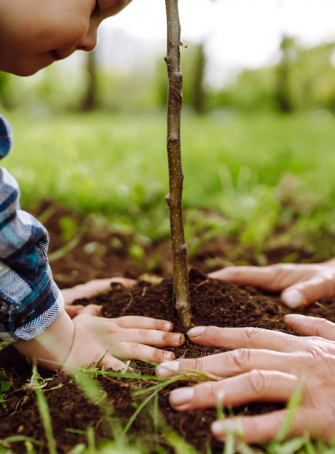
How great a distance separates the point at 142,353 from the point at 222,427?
42cm

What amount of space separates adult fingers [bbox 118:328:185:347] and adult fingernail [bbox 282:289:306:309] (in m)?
0.61

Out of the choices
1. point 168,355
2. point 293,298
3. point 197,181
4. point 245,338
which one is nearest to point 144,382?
point 168,355

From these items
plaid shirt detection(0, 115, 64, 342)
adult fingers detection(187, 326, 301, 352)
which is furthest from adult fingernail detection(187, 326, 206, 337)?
plaid shirt detection(0, 115, 64, 342)

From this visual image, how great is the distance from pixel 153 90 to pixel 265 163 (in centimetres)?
1981

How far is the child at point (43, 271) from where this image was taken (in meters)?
1.10

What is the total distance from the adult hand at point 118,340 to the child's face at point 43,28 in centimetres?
97

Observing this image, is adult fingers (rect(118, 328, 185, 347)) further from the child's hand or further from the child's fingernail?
the child's fingernail

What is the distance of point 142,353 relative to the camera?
129 cm

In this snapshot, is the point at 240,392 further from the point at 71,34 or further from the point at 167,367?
the point at 71,34

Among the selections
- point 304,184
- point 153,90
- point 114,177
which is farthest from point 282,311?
point 153,90

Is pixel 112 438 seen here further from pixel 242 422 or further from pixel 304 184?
pixel 304 184

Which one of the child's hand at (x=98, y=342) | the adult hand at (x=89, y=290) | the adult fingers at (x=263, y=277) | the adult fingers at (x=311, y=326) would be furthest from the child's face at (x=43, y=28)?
the adult fingers at (x=311, y=326)

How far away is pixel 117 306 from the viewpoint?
1.60 meters

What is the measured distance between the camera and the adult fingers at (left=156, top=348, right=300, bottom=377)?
1146 mm
